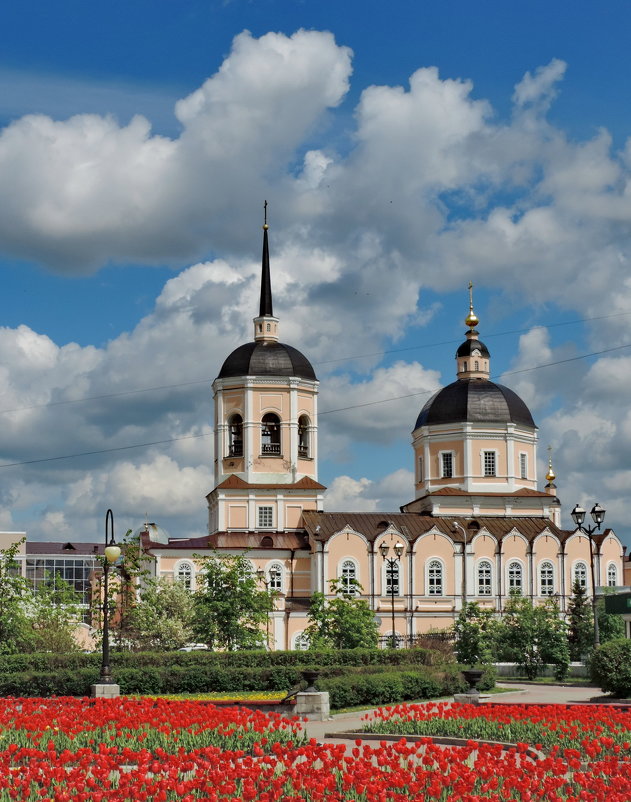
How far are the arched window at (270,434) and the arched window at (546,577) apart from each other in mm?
16737

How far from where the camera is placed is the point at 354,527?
65875 mm

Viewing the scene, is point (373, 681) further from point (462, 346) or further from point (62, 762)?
point (462, 346)

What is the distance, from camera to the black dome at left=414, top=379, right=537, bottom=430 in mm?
70938

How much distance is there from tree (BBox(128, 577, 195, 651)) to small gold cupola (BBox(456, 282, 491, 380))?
29053 millimetres

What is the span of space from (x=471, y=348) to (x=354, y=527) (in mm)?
15541

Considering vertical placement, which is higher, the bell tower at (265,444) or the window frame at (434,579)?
the bell tower at (265,444)

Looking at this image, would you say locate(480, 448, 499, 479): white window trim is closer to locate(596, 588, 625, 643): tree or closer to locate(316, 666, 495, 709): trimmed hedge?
locate(596, 588, 625, 643): tree

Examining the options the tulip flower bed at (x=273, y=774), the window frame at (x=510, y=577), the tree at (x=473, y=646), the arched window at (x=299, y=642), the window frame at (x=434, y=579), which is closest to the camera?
the tulip flower bed at (x=273, y=774)

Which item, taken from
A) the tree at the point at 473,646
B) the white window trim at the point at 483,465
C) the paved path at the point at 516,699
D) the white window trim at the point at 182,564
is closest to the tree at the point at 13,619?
the tree at the point at 473,646

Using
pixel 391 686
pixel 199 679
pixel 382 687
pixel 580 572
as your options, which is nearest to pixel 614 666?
pixel 391 686

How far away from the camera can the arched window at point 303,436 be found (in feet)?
219

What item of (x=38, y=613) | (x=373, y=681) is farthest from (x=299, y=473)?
(x=373, y=681)

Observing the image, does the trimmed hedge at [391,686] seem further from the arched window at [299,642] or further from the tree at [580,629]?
the arched window at [299,642]

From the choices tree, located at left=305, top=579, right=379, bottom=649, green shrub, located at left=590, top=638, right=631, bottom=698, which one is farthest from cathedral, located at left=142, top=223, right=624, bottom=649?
green shrub, located at left=590, top=638, right=631, bottom=698
